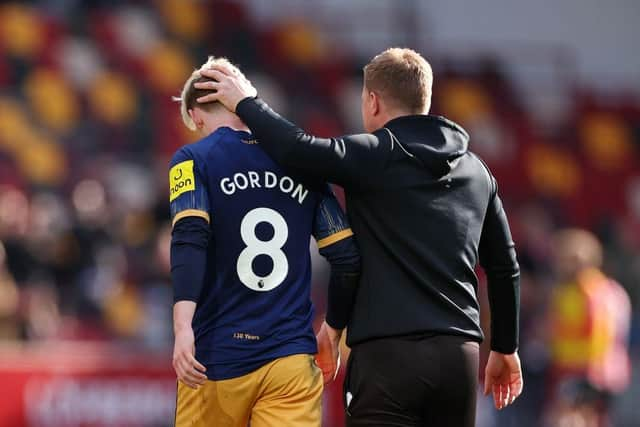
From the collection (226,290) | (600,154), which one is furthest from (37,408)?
(600,154)

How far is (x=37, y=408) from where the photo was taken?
8.54m

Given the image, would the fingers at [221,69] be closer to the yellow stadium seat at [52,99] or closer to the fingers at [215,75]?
the fingers at [215,75]

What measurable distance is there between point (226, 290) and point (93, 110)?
993 cm

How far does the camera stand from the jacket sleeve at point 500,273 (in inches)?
172

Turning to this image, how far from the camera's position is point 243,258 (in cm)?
404

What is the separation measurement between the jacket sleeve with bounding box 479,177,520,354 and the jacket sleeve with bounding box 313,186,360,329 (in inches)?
21.6

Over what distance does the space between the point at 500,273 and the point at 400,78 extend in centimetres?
80

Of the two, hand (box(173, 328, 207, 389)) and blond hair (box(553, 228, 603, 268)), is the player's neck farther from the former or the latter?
blond hair (box(553, 228, 603, 268))

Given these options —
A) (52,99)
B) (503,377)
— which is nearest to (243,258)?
(503,377)

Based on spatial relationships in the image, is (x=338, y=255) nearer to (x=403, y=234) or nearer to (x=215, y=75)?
(x=403, y=234)

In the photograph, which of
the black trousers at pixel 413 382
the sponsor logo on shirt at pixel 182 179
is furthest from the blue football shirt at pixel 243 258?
the black trousers at pixel 413 382

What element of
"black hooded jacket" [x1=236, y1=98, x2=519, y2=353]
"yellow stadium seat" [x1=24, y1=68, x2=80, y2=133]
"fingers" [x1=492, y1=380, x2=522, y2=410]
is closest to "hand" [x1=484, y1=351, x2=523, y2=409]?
"fingers" [x1=492, y1=380, x2=522, y2=410]

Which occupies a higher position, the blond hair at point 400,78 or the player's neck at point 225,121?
the blond hair at point 400,78

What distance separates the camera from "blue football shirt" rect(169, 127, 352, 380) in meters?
4.02
